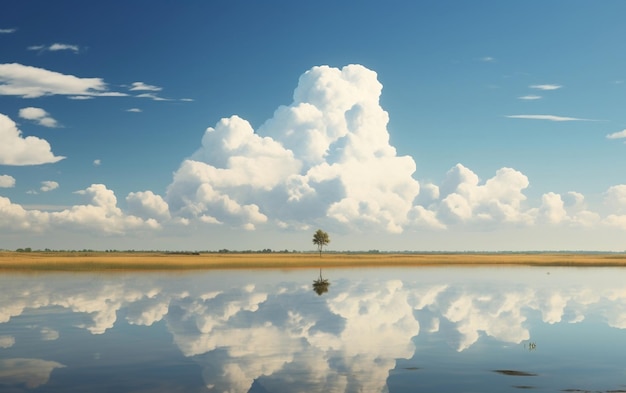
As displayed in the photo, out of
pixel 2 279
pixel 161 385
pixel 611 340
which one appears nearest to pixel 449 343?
pixel 611 340

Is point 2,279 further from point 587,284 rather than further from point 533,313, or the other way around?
point 587,284

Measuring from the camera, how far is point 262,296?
186 ft

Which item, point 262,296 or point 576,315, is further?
point 262,296

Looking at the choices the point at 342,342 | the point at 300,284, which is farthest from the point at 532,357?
the point at 300,284

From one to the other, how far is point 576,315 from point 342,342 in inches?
837

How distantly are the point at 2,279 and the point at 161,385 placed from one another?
63.8 meters

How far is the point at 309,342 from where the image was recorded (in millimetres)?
31703

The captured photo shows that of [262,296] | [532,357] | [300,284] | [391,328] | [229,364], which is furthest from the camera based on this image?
[300,284]

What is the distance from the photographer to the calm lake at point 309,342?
902 inches

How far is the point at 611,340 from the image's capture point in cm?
3328

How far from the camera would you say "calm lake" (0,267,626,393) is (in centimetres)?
2292

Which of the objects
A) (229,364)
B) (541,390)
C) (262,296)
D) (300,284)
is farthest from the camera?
(300,284)

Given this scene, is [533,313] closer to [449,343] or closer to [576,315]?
[576,315]

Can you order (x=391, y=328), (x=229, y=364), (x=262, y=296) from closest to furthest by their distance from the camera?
(x=229, y=364), (x=391, y=328), (x=262, y=296)
